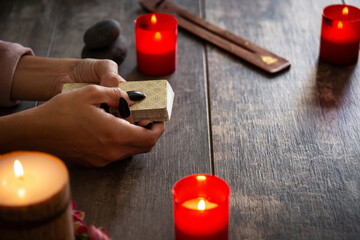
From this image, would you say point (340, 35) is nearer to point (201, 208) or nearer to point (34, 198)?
point (201, 208)

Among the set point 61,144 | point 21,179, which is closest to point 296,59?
point 61,144

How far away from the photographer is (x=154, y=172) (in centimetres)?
117

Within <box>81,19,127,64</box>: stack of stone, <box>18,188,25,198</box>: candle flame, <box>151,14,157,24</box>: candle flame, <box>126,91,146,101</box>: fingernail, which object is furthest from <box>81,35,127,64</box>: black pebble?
<box>18,188,25,198</box>: candle flame

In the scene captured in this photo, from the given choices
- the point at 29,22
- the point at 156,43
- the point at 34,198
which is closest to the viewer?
the point at 34,198

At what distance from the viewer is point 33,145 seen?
3.67ft

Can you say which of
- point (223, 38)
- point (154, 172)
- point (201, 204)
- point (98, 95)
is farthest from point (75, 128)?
point (223, 38)

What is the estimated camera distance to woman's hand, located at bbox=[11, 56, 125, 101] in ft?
4.44

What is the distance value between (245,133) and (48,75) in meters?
0.54

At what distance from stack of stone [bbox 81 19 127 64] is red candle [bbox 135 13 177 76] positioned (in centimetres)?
7

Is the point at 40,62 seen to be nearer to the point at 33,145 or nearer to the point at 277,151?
the point at 33,145

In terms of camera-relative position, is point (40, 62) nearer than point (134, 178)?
No

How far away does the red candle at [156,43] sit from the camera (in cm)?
149

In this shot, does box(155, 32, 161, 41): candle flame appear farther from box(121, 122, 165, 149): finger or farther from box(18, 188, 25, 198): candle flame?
box(18, 188, 25, 198): candle flame

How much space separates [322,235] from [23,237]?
56cm
